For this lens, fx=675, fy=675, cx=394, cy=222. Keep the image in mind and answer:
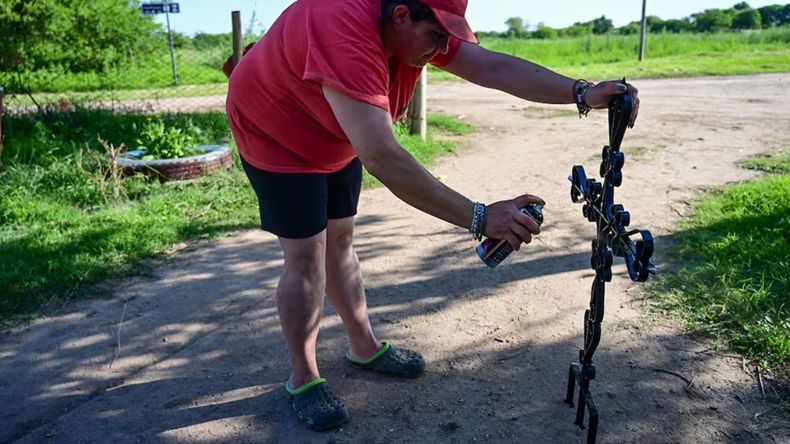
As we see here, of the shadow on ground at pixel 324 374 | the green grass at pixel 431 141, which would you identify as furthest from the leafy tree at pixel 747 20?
the shadow on ground at pixel 324 374

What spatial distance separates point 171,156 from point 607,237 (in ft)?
17.3

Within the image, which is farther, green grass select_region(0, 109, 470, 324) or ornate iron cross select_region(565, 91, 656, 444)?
green grass select_region(0, 109, 470, 324)

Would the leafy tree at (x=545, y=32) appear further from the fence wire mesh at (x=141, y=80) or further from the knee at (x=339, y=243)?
the knee at (x=339, y=243)

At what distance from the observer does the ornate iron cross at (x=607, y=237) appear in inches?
82.3

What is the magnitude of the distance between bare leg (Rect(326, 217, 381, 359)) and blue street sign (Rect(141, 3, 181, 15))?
12.3 meters

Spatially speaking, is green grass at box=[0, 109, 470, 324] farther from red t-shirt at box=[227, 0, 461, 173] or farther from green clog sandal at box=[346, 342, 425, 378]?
red t-shirt at box=[227, 0, 461, 173]

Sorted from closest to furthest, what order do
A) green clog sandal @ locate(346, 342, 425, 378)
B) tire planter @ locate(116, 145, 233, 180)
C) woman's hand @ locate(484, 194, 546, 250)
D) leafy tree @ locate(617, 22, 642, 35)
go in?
1. woman's hand @ locate(484, 194, 546, 250)
2. green clog sandal @ locate(346, 342, 425, 378)
3. tire planter @ locate(116, 145, 233, 180)
4. leafy tree @ locate(617, 22, 642, 35)

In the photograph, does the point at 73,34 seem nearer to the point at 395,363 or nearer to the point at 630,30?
the point at 395,363

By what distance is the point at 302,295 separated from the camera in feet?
8.50

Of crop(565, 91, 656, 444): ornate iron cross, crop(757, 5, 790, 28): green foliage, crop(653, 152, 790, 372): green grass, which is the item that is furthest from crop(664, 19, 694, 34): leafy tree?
crop(565, 91, 656, 444): ornate iron cross

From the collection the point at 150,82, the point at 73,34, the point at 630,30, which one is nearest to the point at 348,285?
the point at 73,34

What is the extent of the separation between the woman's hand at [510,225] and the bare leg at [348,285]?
37.9 inches

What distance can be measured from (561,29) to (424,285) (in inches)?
1763

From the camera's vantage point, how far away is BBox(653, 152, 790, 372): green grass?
311cm
